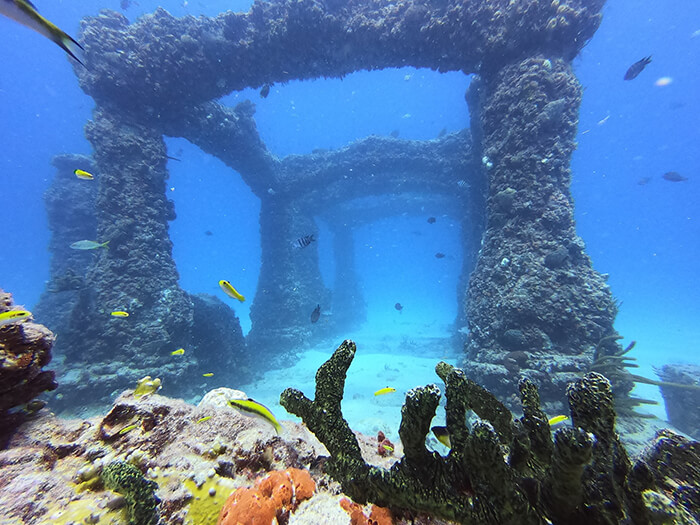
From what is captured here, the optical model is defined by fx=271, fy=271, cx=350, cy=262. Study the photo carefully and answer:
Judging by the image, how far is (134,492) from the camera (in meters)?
1.54

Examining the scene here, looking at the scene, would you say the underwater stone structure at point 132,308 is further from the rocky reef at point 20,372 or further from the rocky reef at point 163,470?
the rocky reef at point 163,470

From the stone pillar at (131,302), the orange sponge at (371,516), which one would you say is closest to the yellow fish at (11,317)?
the orange sponge at (371,516)

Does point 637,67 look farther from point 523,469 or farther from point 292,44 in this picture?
point 523,469

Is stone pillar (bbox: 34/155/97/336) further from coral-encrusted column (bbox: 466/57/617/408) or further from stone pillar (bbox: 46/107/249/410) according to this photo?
coral-encrusted column (bbox: 466/57/617/408)

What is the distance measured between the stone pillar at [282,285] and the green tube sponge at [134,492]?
1443 cm

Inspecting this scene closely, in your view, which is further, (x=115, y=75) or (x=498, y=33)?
(x=115, y=75)

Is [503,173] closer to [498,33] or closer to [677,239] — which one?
[498,33]

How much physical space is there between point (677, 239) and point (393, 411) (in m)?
130

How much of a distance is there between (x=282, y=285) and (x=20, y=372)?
1429 cm

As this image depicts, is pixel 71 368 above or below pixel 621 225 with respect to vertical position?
below

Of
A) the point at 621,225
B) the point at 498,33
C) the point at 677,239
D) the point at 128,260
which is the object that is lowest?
the point at 128,260

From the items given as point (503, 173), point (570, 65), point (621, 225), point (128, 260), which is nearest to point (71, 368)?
point (128, 260)

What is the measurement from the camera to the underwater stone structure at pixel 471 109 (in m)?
7.07

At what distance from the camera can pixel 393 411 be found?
349 inches
